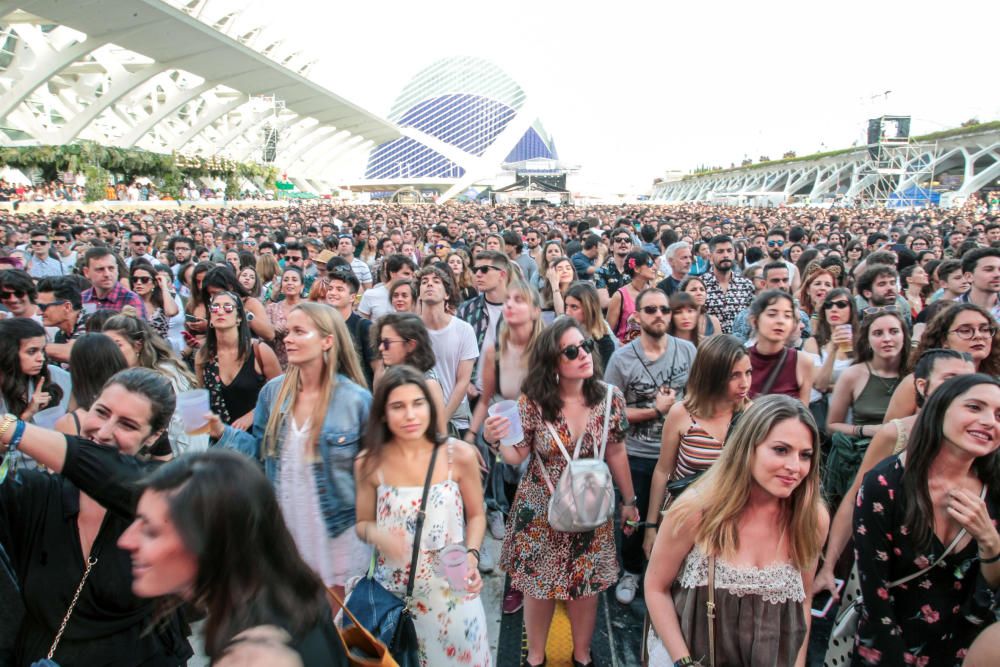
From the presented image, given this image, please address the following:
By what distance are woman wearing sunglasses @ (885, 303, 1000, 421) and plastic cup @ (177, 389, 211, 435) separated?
10.4 ft

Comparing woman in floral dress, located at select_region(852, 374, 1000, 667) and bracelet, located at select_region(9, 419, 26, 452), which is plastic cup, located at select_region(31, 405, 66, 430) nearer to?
bracelet, located at select_region(9, 419, 26, 452)

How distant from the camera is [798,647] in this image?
1.81 meters

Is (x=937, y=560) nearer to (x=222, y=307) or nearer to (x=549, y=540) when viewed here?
(x=549, y=540)

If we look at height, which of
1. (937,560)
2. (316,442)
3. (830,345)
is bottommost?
(937,560)

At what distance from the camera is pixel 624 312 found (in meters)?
4.94

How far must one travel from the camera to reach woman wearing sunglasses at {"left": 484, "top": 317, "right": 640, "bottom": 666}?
8.40ft

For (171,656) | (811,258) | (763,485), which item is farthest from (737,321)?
(171,656)

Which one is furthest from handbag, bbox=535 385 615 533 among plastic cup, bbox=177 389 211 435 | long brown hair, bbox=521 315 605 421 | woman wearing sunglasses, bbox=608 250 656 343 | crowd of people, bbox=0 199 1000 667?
woman wearing sunglasses, bbox=608 250 656 343

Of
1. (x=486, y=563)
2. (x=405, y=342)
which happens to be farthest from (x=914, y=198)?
(x=405, y=342)

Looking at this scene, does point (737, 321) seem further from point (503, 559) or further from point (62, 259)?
point (62, 259)

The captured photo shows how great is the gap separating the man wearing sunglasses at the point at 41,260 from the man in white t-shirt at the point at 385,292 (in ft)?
14.5

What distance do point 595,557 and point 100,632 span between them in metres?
1.72

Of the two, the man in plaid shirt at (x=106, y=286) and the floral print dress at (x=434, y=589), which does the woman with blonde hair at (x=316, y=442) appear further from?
the man in plaid shirt at (x=106, y=286)

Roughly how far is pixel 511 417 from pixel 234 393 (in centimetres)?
188
